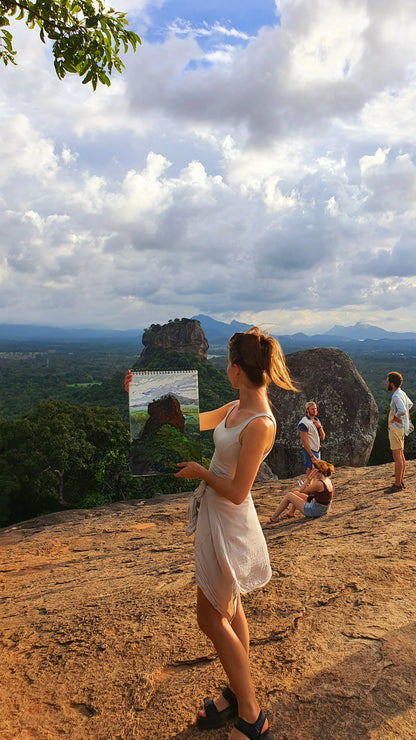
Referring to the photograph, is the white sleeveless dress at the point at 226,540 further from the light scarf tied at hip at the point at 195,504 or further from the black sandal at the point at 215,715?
the black sandal at the point at 215,715

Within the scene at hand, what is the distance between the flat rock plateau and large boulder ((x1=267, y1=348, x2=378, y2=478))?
729cm

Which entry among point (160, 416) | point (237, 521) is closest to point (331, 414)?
point (160, 416)

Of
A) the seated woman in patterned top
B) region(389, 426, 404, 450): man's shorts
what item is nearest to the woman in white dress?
the seated woman in patterned top

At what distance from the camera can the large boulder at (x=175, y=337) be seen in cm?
5150

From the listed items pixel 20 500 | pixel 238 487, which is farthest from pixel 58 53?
pixel 20 500

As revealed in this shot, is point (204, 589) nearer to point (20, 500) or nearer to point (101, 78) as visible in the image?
point (101, 78)

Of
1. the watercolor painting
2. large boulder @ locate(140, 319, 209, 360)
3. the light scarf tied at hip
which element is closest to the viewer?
the light scarf tied at hip

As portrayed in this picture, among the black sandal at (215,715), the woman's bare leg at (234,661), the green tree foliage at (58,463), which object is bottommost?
the green tree foliage at (58,463)

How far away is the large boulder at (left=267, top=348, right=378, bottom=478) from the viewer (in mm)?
13797

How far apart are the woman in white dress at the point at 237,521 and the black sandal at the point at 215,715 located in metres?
0.16

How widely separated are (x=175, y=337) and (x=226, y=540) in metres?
49.7

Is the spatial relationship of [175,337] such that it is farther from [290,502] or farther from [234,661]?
[234,661]

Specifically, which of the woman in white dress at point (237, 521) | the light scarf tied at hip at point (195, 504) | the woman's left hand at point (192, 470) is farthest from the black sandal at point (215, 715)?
the woman's left hand at point (192, 470)

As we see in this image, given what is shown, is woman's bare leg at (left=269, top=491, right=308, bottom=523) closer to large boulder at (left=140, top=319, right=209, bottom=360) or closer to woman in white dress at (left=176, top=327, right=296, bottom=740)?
woman in white dress at (left=176, top=327, right=296, bottom=740)
